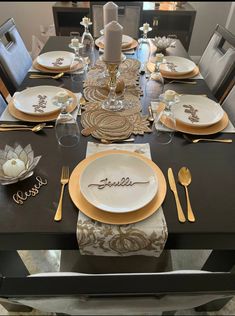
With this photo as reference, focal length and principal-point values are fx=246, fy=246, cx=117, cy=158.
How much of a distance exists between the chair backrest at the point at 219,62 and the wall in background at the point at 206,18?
1537 mm

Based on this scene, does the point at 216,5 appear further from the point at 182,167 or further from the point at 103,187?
the point at 103,187

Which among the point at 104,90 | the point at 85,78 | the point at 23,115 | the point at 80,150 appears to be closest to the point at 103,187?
the point at 80,150

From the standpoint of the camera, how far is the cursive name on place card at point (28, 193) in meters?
0.66

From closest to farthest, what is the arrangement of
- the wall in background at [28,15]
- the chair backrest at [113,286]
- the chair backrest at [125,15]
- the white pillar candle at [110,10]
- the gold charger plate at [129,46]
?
the chair backrest at [113,286], the white pillar candle at [110,10], the gold charger plate at [129,46], the chair backrest at [125,15], the wall in background at [28,15]

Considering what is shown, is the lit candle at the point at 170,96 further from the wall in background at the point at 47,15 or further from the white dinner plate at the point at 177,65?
the wall in background at the point at 47,15

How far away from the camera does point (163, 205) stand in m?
0.66

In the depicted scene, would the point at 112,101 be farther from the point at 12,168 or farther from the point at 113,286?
the point at 113,286

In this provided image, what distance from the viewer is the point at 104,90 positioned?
1.15 meters

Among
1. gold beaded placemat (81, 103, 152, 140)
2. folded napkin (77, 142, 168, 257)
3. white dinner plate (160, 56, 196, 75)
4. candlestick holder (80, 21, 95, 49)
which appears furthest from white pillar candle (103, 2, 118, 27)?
folded napkin (77, 142, 168, 257)

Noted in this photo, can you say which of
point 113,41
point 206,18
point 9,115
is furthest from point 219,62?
point 206,18

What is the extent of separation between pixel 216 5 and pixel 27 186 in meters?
3.02

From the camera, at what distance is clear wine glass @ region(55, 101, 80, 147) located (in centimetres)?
85

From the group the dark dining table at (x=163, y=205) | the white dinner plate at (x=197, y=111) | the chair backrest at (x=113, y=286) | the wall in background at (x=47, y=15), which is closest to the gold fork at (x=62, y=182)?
the dark dining table at (x=163, y=205)

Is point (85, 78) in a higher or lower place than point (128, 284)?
lower
